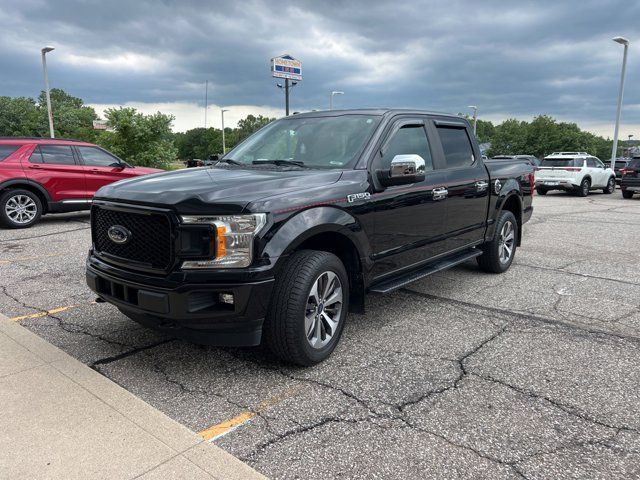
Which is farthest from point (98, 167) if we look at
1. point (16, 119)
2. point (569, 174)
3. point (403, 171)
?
point (16, 119)

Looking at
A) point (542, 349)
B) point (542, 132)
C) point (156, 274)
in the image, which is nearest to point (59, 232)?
point (156, 274)

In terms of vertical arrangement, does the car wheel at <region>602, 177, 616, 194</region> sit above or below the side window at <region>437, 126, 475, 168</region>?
below

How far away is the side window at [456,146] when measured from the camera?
203 inches

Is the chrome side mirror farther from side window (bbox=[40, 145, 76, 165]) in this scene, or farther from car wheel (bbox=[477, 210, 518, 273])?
side window (bbox=[40, 145, 76, 165])

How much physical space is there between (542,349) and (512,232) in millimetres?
2883

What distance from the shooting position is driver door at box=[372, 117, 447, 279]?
4.06m

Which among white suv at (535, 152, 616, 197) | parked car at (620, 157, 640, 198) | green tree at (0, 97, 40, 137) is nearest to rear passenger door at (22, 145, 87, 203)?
white suv at (535, 152, 616, 197)

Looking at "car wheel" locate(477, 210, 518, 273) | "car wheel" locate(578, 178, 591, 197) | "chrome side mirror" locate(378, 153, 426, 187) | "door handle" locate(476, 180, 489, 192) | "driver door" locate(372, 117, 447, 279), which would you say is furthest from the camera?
"car wheel" locate(578, 178, 591, 197)

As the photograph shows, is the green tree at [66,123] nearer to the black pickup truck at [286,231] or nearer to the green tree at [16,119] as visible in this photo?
the green tree at [16,119]

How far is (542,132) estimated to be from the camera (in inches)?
2719

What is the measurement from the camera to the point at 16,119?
2375 inches

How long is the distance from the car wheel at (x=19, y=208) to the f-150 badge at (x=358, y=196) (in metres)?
8.60

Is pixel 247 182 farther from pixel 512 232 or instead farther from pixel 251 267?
pixel 512 232

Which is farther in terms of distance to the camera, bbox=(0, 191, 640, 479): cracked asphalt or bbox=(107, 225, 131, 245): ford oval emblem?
bbox=(107, 225, 131, 245): ford oval emblem
